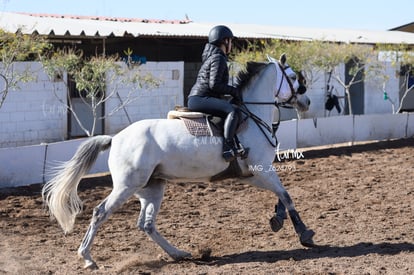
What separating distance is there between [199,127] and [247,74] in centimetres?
99

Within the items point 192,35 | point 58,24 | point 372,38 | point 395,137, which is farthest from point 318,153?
point 372,38

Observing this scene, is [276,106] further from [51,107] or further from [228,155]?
[51,107]

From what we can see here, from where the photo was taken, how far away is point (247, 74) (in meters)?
7.91

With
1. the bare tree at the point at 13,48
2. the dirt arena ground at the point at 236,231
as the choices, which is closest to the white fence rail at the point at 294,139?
the dirt arena ground at the point at 236,231

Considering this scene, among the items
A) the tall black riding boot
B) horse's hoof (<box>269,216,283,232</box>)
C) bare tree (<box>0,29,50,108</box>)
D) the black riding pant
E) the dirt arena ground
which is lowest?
the dirt arena ground

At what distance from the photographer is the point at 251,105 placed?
781cm

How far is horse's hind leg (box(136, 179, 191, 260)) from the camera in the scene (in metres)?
7.11

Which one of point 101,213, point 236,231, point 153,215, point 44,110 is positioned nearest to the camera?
point 101,213

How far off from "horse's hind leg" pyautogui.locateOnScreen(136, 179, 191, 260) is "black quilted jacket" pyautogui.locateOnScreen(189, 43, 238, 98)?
1067 millimetres

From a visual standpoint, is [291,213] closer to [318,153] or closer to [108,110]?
[318,153]

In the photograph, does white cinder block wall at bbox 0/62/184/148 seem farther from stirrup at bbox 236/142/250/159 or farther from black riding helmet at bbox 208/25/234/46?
stirrup at bbox 236/142/250/159

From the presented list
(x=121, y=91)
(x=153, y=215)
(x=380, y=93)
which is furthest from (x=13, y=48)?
(x=380, y=93)

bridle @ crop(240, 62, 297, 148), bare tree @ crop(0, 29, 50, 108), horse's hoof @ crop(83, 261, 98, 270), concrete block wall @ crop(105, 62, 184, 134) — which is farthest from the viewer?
concrete block wall @ crop(105, 62, 184, 134)

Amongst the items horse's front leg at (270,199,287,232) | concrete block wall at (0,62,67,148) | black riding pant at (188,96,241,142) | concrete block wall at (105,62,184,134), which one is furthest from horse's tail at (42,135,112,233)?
concrete block wall at (105,62,184,134)
